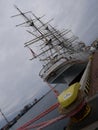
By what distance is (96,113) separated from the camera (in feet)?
32.8

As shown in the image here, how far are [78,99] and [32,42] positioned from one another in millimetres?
43758

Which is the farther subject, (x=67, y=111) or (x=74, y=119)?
(x=74, y=119)

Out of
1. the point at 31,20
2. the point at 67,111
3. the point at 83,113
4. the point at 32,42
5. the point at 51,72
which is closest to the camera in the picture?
the point at 67,111

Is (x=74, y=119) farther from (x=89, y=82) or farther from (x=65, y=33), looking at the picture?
(x=65, y=33)

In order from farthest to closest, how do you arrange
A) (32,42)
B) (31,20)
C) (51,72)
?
1. (31,20)
2. (32,42)
3. (51,72)

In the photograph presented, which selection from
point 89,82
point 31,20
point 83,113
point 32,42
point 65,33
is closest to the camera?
point 83,113

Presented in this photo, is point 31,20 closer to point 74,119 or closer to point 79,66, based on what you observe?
point 79,66

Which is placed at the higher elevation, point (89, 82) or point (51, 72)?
point (51, 72)

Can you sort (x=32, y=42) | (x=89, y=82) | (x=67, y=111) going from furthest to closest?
1. (x=32, y=42)
2. (x=89, y=82)
3. (x=67, y=111)

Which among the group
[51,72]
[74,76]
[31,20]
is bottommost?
[74,76]

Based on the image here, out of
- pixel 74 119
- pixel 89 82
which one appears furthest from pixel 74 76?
pixel 74 119

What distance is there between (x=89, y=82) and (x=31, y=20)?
143 ft

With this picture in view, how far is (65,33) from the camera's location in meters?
75.5

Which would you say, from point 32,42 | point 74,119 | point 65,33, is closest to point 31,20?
point 32,42
